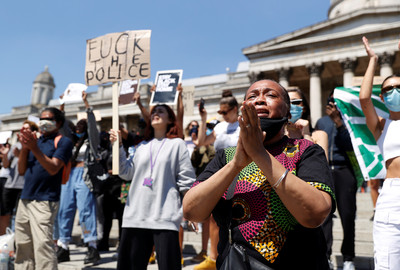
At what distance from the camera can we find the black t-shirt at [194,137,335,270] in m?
1.52

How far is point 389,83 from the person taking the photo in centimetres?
296

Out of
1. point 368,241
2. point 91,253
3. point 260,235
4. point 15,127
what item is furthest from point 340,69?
point 15,127

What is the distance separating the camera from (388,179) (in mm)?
2680

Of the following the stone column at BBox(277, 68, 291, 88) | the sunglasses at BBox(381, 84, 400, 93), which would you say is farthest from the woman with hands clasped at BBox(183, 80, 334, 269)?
the stone column at BBox(277, 68, 291, 88)

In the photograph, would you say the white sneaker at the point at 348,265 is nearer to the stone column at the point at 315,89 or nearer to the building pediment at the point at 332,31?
the stone column at the point at 315,89

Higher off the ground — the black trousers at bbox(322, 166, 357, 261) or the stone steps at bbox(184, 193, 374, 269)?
the black trousers at bbox(322, 166, 357, 261)

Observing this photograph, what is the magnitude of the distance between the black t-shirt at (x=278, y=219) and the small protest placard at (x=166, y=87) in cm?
359

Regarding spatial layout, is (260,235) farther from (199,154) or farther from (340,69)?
(340,69)

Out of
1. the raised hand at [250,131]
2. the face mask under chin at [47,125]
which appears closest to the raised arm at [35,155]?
the face mask under chin at [47,125]

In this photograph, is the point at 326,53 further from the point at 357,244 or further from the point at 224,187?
the point at 224,187

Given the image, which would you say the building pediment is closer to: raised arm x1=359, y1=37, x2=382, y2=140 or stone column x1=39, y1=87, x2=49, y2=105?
raised arm x1=359, y1=37, x2=382, y2=140

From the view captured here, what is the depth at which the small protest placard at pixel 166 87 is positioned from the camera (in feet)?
17.3

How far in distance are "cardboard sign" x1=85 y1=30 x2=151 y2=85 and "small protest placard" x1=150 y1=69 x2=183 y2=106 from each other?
95 centimetres

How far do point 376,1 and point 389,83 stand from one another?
111ft
